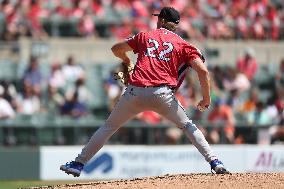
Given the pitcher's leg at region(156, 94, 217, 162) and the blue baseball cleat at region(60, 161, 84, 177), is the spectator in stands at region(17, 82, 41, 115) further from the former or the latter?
the pitcher's leg at region(156, 94, 217, 162)

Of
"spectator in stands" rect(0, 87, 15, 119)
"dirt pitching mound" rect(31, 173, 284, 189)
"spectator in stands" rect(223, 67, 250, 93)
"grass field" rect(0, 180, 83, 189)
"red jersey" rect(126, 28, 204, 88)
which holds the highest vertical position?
"spectator in stands" rect(223, 67, 250, 93)

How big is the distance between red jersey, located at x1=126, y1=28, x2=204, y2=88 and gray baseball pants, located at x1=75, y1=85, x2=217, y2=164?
0.10 meters

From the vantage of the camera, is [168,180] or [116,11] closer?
[168,180]

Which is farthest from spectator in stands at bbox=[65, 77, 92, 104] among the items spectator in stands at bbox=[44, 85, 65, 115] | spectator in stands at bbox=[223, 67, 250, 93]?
spectator in stands at bbox=[223, 67, 250, 93]

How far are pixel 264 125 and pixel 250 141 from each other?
0.44 meters

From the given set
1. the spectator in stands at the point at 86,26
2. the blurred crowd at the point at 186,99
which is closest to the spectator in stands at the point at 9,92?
the blurred crowd at the point at 186,99

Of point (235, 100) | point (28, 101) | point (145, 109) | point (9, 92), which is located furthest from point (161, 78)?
point (235, 100)

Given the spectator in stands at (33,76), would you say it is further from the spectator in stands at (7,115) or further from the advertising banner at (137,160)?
the advertising banner at (137,160)

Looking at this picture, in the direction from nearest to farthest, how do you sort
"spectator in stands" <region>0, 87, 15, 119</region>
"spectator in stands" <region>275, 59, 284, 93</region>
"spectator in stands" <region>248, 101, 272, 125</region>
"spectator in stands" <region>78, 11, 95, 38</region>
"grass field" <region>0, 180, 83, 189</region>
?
"grass field" <region>0, 180, 83, 189</region>
"spectator in stands" <region>0, 87, 15, 119</region>
"spectator in stands" <region>248, 101, 272, 125</region>
"spectator in stands" <region>275, 59, 284, 93</region>
"spectator in stands" <region>78, 11, 95, 38</region>

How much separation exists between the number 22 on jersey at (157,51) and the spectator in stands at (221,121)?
23.2 feet

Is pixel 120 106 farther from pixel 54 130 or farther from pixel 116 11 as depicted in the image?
pixel 116 11

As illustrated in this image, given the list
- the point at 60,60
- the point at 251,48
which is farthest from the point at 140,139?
the point at 251,48

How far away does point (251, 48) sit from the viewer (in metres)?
20.8

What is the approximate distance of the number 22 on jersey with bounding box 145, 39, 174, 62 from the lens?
33.3 feet
